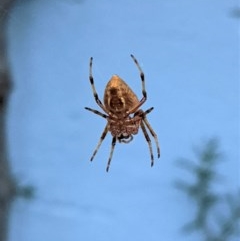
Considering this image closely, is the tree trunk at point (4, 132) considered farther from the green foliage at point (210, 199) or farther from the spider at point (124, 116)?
the green foliage at point (210, 199)

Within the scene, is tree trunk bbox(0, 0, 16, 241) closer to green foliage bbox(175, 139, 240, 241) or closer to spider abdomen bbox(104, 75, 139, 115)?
spider abdomen bbox(104, 75, 139, 115)

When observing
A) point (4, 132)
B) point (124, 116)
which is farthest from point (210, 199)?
point (124, 116)

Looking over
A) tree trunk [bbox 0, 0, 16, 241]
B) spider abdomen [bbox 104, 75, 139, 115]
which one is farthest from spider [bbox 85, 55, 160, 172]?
tree trunk [bbox 0, 0, 16, 241]

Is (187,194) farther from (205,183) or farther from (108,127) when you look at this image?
(108,127)

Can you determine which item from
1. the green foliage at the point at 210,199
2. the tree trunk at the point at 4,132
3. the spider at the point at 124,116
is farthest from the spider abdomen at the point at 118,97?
the green foliage at the point at 210,199

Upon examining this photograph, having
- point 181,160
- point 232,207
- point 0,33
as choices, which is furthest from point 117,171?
point 0,33
